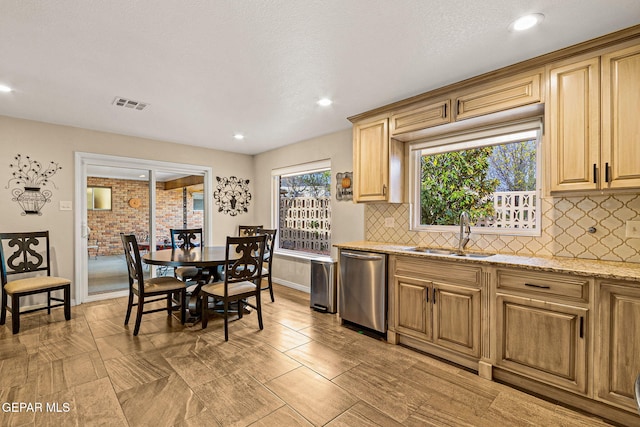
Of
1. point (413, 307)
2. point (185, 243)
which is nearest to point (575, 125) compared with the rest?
point (413, 307)

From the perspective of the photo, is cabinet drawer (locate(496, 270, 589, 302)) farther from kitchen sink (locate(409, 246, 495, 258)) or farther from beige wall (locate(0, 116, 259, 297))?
beige wall (locate(0, 116, 259, 297))

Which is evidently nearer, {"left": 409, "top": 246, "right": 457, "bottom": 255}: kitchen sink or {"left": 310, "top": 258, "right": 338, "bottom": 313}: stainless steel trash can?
{"left": 409, "top": 246, "right": 457, "bottom": 255}: kitchen sink

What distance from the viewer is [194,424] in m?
1.75

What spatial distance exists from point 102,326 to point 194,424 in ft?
7.16

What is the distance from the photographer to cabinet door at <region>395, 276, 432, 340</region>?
2.62m

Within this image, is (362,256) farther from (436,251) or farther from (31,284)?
(31,284)

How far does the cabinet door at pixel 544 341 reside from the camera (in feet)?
6.18

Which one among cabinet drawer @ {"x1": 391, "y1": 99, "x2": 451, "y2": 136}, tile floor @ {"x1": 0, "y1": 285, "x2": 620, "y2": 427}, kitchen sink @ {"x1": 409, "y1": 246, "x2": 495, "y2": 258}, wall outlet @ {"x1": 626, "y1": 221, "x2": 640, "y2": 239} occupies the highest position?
cabinet drawer @ {"x1": 391, "y1": 99, "x2": 451, "y2": 136}

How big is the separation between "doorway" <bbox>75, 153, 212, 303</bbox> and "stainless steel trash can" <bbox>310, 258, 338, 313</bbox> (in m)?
2.64

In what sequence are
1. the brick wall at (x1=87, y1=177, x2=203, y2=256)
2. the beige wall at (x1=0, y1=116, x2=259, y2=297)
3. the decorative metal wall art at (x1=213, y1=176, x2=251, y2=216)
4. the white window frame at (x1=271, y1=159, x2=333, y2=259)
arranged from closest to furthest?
1. the beige wall at (x1=0, y1=116, x2=259, y2=297)
2. the brick wall at (x1=87, y1=177, x2=203, y2=256)
3. the white window frame at (x1=271, y1=159, x2=333, y2=259)
4. the decorative metal wall art at (x1=213, y1=176, x2=251, y2=216)

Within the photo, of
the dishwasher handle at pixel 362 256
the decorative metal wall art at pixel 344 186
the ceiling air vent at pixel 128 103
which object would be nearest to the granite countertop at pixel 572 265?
the dishwasher handle at pixel 362 256

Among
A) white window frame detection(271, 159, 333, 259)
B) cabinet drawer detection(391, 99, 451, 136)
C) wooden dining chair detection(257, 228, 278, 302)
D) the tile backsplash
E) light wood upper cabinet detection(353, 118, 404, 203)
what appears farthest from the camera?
white window frame detection(271, 159, 333, 259)

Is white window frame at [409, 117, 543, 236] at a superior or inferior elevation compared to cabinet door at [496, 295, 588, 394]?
superior

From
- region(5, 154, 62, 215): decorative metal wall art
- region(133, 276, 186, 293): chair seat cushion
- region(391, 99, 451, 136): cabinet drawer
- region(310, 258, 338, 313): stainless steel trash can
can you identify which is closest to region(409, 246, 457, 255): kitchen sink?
region(310, 258, 338, 313): stainless steel trash can
